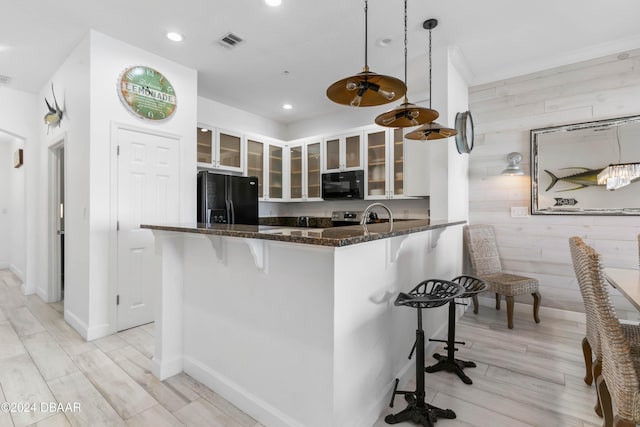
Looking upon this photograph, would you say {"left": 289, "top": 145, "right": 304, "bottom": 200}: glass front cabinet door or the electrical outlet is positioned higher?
{"left": 289, "top": 145, "right": 304, "bottom": 200}: glass front cabinet door

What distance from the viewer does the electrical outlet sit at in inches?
136

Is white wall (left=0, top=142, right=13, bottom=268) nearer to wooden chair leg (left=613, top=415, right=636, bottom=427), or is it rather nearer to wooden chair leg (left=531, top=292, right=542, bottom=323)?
wooden chair leg (left=613, top=415, right=636, bottom=427)

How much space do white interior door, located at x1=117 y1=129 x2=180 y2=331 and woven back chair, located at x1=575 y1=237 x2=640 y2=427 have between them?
3.27m

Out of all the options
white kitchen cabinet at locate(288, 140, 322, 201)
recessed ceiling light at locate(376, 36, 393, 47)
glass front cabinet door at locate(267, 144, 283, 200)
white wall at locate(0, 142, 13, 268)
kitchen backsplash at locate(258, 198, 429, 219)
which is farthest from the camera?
white wall at locate(0, 142, 13, 268)

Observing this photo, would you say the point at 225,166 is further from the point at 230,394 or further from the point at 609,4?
the point at 609,4

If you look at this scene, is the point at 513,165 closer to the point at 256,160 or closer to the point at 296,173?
the point at 296,173

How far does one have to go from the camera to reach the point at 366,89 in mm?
1619

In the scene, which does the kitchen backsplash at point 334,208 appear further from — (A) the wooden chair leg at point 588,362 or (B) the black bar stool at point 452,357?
(A) the wooden chair leg at point 588,362

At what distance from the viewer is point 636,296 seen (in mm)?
1506

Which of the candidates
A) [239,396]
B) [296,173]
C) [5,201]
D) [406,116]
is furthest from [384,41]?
[5,201]

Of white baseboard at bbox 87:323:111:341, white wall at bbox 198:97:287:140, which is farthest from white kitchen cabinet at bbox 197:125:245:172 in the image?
white baseboard at bbox 87:323:111:341

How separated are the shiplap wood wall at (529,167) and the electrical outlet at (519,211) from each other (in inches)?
1.5

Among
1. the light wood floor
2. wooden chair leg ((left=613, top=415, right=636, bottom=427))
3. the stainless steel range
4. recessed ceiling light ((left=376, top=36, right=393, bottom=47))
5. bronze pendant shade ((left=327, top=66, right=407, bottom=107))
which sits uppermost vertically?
recessed ceiling light ((left=376, top=36, right=393, bottom=47))

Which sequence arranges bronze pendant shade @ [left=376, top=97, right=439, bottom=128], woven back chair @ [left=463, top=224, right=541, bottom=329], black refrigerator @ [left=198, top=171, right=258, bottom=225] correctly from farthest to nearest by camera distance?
black refrigerator @ [left=198, top=171, right=258, bottom=225] < woven back chair @ [left=463, top=224, right=541, bottom=329] < bronze pendant shade @ [left=376, top=97, right=439, bottom=128]
